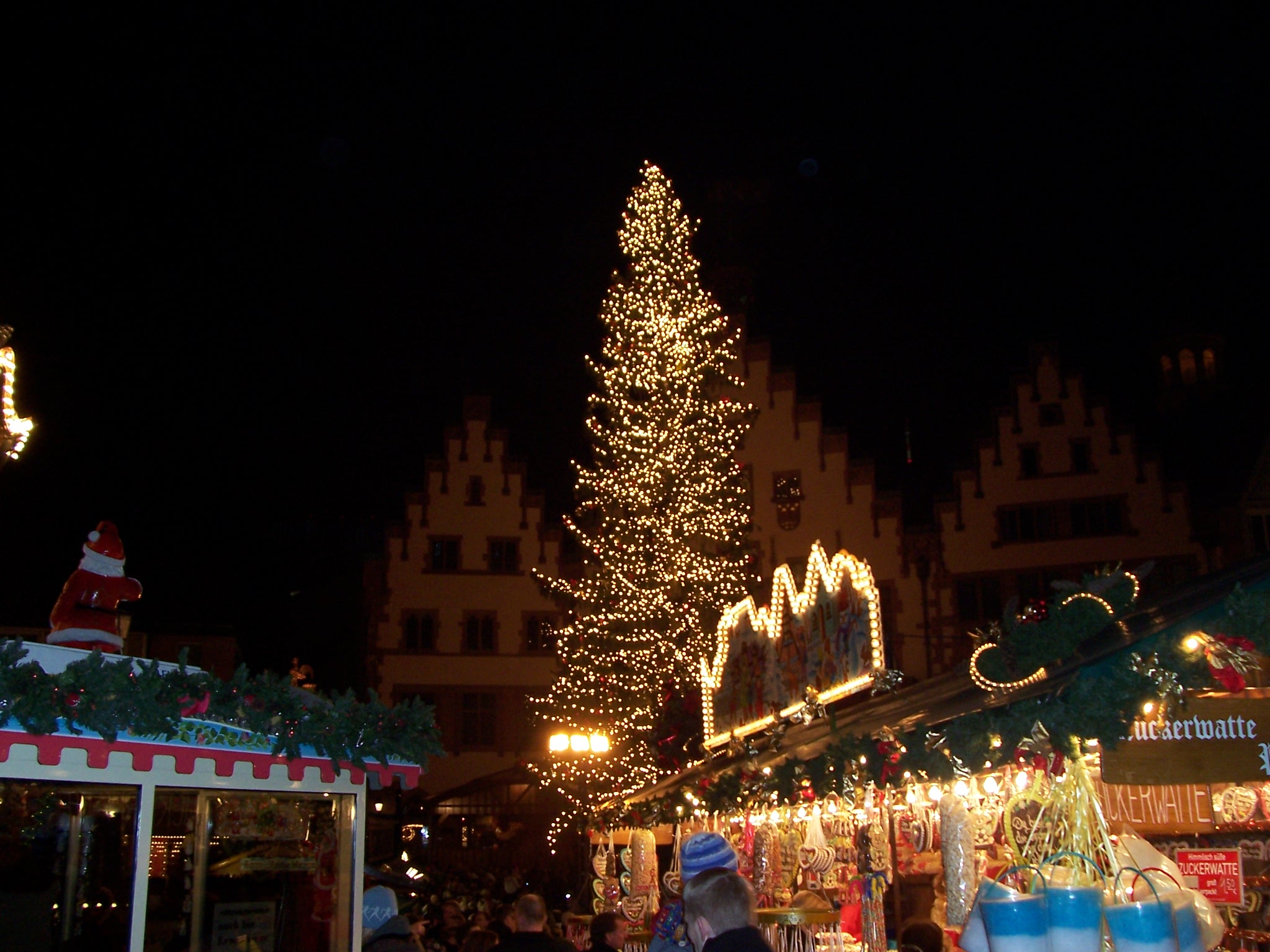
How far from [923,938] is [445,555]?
24.5m

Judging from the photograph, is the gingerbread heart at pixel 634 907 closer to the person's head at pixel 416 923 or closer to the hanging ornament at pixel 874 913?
the person's head at pixel 416 923

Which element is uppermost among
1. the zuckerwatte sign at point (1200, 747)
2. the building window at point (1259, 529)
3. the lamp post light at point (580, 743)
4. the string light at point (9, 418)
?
the building window at point (1259, 529)

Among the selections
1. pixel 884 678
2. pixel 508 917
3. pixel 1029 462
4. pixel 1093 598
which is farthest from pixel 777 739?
pixel 1029 462

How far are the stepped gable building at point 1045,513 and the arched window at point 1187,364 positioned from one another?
29.4 ft

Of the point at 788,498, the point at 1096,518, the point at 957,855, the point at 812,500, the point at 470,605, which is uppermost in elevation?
the point at 788,498

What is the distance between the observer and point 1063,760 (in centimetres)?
531

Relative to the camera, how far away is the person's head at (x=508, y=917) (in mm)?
8062

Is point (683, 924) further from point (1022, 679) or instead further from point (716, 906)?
point (1022, 679)

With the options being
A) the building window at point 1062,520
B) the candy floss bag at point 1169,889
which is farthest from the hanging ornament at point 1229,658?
the building window at point 1062,520

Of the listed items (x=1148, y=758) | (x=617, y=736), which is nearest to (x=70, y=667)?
(x=1148, y=758)

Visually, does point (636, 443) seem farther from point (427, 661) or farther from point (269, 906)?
point (269, 906)

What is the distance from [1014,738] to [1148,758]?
42.2 inches

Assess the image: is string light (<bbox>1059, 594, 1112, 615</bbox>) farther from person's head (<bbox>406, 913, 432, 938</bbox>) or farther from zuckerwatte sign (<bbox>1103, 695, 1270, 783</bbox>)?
person's head (<bbox>406, 913, 432, 938</bbox>)

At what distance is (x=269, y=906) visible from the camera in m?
6.70
